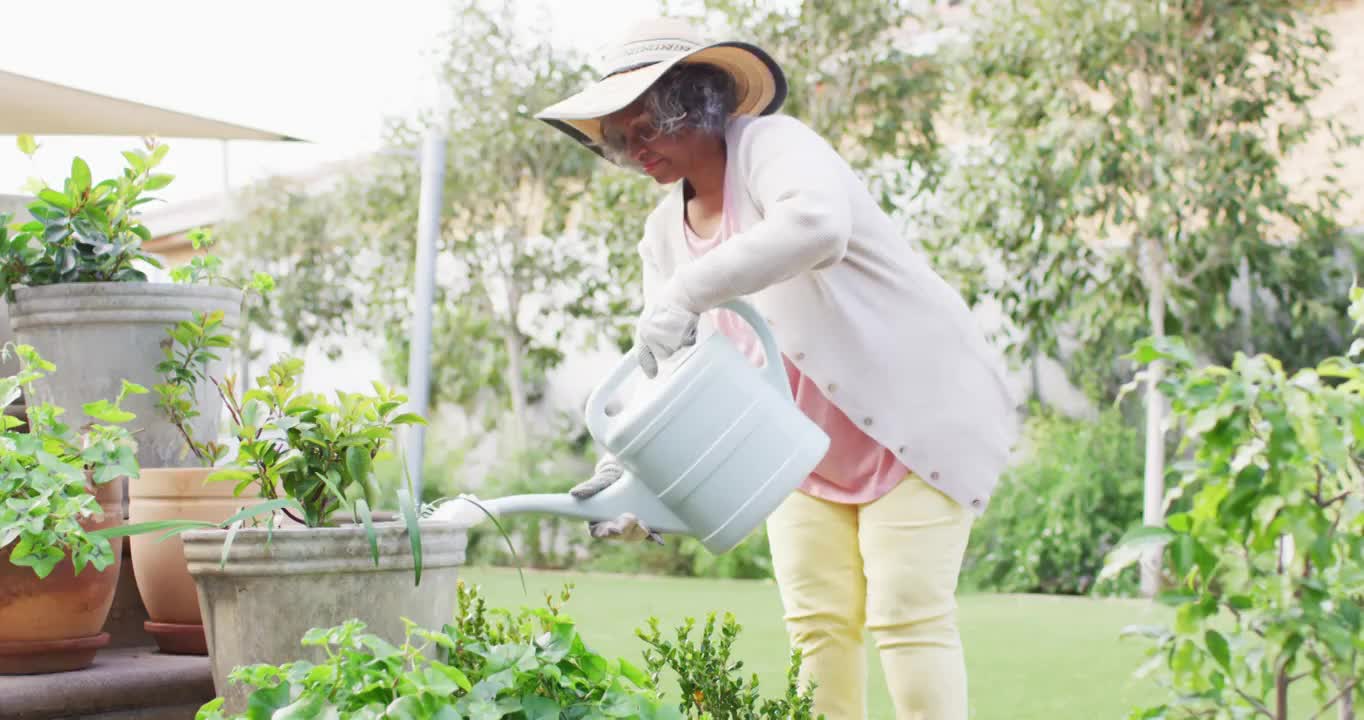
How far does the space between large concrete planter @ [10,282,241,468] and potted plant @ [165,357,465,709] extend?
0.54m

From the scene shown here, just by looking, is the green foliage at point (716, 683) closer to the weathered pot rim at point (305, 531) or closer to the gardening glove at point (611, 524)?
the gardening glove at point (611, 524)

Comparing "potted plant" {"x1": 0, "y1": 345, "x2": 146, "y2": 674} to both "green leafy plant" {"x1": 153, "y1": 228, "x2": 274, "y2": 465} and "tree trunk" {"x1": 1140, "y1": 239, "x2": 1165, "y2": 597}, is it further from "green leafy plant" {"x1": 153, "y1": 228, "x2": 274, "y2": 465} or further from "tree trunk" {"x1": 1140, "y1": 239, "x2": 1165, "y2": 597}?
"tree trunk" {"x1": 1140, "y1": 239, "x2": 1165, "y2": 597}

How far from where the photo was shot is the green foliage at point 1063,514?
6547 millimetres

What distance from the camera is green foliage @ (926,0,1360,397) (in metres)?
6.10

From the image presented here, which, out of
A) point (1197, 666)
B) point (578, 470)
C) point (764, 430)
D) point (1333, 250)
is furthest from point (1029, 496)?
point (1197, 666)

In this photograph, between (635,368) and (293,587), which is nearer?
(293,587)

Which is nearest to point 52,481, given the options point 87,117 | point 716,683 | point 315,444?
point 315,444

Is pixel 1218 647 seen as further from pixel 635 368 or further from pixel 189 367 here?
pixel 189 367

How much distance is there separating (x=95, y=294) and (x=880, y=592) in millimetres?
1199

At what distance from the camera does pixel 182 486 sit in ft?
6.30

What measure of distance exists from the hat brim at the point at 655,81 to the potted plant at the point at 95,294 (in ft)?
2.02

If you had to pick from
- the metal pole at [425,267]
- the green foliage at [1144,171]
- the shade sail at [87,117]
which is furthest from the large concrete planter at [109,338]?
the green foliage at [1144,171]

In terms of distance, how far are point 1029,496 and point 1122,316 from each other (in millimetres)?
1041

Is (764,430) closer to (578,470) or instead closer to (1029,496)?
(1029,496)
